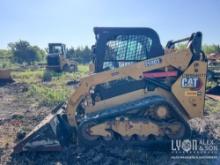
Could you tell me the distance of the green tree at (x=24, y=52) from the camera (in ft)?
132

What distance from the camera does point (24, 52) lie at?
133ft

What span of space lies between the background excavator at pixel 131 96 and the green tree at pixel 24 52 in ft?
121

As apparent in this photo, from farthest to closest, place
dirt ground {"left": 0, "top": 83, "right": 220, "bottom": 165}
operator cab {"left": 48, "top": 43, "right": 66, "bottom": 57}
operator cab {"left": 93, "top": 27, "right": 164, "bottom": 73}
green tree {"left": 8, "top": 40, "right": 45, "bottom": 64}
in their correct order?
1. green tree {"left": 8, "top": 40, "right": 45, "bottom": 64}
2. operator cab {"left": 48, "top": 43, "right": 66, "bottom": 57}
3. operator cab {"left": 93, "top": 27, "right": 164, "bottom": 73}
4. dirt ground {"left": 0, "top": 83, "right": 220, "bottom": 165}

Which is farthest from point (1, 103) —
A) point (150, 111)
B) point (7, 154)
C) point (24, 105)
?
point (150, 111)

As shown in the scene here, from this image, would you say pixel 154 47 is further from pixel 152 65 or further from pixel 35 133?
pixel 35 133

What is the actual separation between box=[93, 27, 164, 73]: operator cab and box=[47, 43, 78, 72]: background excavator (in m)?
19.3

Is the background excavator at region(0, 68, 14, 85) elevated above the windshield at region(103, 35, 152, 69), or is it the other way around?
the windshield at region(103, 35, 152, 69)

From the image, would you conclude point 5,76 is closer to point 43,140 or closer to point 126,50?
point 43,140

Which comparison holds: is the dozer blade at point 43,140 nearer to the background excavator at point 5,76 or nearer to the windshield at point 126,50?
the windshield at point 126,50

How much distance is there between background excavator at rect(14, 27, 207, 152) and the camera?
5289mm

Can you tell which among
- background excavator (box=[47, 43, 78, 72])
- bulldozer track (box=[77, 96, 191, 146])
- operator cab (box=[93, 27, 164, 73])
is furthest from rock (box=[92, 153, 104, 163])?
background excavator (box=[47, 43, 78, 72])

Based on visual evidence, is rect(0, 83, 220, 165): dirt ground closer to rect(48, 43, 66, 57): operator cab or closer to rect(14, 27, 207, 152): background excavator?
rect(14, 27, 207, 152): background excavator

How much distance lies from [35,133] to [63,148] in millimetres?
643

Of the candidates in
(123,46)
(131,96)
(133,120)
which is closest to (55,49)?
(123,46)
